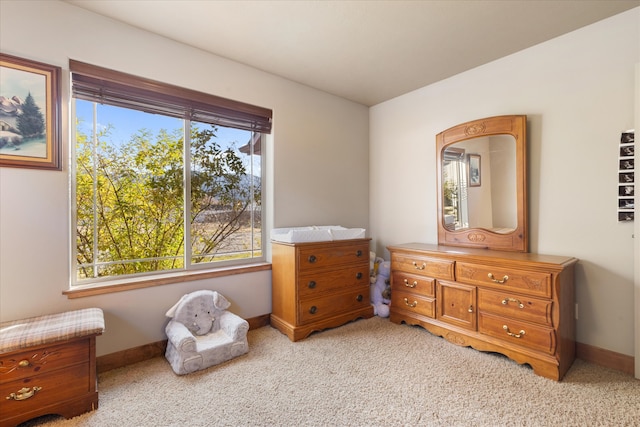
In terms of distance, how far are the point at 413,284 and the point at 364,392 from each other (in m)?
1.25

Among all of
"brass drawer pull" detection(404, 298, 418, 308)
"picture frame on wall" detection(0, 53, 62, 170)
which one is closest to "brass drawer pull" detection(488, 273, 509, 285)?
"brass drawer pull" detection(404, 298, 418, 308)

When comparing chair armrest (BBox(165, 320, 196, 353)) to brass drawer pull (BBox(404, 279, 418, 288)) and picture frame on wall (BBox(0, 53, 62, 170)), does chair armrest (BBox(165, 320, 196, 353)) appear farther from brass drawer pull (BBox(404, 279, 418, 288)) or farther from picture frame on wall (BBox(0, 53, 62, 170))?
brass drawer pull (BBox(404, 279, 418, 288))

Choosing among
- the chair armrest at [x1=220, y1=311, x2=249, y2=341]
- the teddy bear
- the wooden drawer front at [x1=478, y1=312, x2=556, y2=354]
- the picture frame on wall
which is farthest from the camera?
the teddy bear

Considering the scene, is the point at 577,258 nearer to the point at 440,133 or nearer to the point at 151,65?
the point at 440,133

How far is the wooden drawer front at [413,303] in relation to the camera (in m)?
2.66

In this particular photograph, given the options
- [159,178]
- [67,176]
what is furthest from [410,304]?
[67,176]

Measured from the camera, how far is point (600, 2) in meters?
1.96

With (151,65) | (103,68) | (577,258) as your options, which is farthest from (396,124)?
(103,68)

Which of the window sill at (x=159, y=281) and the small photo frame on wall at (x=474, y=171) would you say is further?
the small photo frame on wall at (x=474, y=171)

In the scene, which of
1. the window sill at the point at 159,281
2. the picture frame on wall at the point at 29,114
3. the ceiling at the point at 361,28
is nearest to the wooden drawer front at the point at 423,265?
the window sill at the point at 159,281

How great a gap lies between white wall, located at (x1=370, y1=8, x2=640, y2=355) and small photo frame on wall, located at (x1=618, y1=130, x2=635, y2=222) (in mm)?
46

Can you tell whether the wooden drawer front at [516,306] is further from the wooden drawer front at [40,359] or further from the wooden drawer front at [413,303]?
the wooden drawer front at [40,359]

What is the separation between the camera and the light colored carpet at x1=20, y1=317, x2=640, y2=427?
159 centimetres

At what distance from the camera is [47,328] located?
5.38 ft
